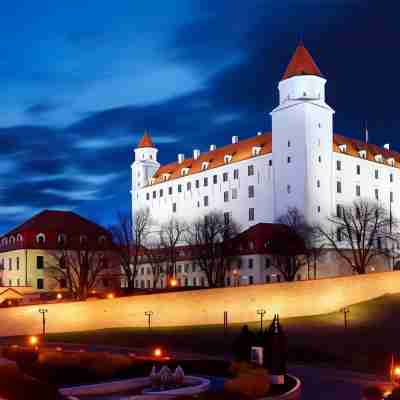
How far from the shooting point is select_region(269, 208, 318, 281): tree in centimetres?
6860

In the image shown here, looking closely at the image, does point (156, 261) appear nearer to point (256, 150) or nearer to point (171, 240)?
point (171, 240)

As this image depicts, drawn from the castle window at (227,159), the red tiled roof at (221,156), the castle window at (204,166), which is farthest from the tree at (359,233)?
the castle window at (204,166)

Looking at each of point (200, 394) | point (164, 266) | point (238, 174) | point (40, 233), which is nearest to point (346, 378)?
point (200, 394)

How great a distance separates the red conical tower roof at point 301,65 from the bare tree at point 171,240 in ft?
73.9

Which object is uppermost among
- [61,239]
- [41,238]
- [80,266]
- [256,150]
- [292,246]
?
[256,150]

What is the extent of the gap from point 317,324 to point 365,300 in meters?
7.51

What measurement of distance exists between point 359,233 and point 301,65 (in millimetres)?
19657

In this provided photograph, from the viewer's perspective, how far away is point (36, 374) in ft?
78.4

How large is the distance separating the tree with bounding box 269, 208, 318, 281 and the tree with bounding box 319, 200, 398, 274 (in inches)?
103

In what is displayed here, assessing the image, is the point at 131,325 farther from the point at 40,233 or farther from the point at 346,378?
the point at 40,233

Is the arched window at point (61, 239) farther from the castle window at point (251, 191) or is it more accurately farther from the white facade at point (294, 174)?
the castle window at point (251, 191)

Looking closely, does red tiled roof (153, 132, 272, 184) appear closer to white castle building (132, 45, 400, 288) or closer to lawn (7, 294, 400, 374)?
white castle building (132, 45, 400, 288)

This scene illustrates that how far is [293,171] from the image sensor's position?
7750cm

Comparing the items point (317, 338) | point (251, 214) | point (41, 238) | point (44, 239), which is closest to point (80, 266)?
point (44, 239)
